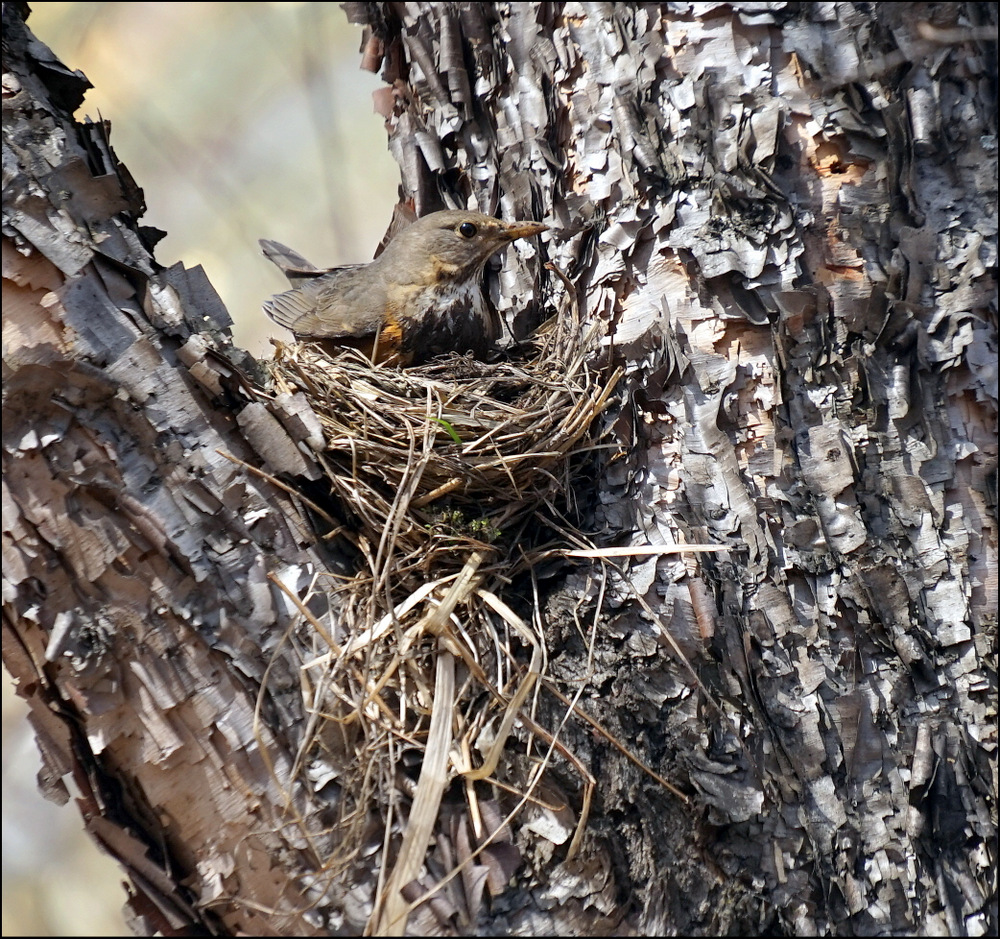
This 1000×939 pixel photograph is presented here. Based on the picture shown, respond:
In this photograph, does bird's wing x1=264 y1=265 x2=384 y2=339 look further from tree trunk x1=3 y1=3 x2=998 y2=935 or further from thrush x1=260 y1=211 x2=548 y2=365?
tree trunk x1=3 y1=3 x2=998 y2=935

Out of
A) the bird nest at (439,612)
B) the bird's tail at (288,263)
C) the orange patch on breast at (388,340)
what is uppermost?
the bird's tail at (288,263)

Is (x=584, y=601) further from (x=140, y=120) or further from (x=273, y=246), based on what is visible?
(x=140, y=120)

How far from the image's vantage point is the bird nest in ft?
5.77

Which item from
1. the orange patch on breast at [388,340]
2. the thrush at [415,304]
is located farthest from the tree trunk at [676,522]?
the orange patch on breast at [388,340]

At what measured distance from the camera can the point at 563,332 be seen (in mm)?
2742

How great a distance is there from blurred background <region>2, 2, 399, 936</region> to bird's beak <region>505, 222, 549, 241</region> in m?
1.99

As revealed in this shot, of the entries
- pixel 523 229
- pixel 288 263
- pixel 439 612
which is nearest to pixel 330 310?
pixel 523 229

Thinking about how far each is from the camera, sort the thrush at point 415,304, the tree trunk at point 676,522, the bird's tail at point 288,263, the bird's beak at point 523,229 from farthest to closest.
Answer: the bird's tail at point 288,263, the thrush at point 415,304, the bird's beak at point 523,229, the tree trunk at point 676,522

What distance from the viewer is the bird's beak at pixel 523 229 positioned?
2787 millimetres


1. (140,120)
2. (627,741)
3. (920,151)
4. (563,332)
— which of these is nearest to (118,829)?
(627,741)

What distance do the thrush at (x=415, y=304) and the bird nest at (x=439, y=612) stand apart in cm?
41

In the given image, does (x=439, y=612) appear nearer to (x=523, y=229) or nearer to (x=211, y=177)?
(x=523, y=229)

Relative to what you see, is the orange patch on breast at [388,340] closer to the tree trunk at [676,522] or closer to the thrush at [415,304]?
the thrush at [415,304]

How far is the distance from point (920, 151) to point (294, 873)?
1990 millimetres
